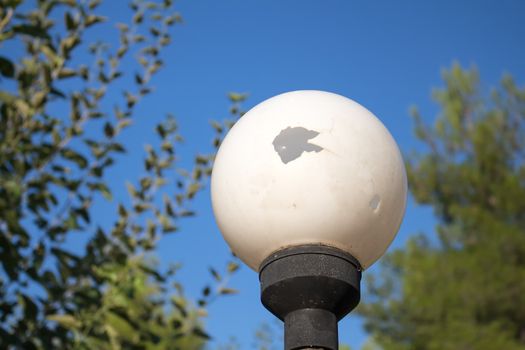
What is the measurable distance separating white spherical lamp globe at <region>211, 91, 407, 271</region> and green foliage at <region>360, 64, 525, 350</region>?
11.5 metres

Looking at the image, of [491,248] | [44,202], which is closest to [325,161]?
[44,202]

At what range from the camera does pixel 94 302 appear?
2.80 m

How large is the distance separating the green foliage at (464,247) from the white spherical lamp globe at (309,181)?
37.9ft

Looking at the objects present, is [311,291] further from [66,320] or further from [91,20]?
[91,20]

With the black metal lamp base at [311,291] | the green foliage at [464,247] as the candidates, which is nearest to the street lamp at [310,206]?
the black metal lamp base at [311,291]

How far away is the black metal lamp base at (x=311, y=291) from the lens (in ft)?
4.89

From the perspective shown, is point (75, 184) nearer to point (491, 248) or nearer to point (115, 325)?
point (115, 325)

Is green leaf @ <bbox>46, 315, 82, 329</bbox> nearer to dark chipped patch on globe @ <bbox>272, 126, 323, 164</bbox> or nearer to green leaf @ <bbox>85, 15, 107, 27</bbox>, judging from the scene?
green leaf @ <bbox>85, 15, 107, 27</bbox>

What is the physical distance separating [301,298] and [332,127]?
40 centimetres

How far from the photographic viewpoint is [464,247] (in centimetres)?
1513

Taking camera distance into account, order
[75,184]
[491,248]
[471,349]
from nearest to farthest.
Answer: [75,184] < [471,349] < [491,248]

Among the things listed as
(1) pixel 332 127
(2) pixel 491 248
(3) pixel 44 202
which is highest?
(2) pixel 491 248

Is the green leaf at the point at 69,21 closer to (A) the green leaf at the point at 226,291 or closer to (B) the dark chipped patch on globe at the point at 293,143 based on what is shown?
(A) the green leaf at the point at 226,291

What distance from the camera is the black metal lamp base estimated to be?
149 cm
